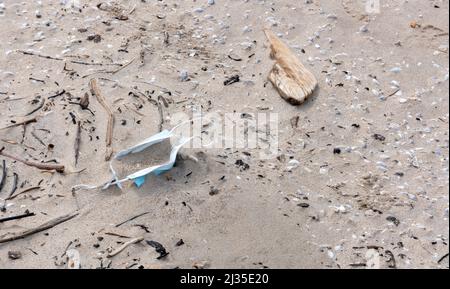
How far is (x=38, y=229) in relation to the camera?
8.38 feet

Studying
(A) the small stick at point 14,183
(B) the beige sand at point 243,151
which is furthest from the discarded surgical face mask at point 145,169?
(A) the small stick at point 14,183

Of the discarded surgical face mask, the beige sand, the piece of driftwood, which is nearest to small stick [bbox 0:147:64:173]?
the beige sand

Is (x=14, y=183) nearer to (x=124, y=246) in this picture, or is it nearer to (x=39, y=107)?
(x=39, y=107)

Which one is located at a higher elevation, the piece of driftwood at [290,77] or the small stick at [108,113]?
the small stick at [108,113]

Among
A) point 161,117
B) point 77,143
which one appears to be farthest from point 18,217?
point 161,117

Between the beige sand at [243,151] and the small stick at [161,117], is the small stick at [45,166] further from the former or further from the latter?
the small stick at [161,117]

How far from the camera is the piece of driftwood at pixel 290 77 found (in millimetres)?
3201

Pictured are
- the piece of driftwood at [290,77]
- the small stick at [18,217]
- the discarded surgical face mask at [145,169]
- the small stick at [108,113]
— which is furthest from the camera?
the piece of driftwood at [290,77]

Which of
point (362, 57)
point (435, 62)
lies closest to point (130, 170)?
point (362, 57)

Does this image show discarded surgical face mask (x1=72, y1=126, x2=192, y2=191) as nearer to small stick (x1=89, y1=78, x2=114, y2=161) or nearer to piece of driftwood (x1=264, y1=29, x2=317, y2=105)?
small stick (x1=89, y1=78, x2=114, y2=161)

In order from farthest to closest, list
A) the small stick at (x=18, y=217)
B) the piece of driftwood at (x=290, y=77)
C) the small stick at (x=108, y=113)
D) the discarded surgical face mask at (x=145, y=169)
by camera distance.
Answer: the piece of driftwood at (x=290, y=77)
the small stick at (x=108, y=113)
the discarded surgical face mask at (x=145, y=169)
the small stick at (x=18, y=217)

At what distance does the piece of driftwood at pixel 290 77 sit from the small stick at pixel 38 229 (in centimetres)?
136

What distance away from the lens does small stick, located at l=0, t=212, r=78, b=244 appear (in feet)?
8.29

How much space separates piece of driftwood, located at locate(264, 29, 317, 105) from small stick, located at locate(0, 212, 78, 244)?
1358 millimetres
